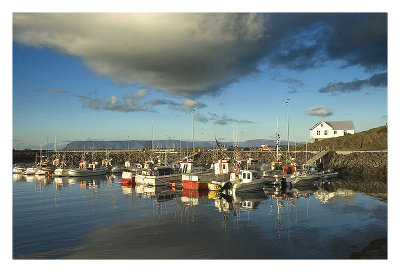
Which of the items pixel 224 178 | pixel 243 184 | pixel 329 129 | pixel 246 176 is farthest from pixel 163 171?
pixel 329 129

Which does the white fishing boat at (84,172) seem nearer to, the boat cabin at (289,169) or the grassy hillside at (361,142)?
the boat cabin at (289,169)

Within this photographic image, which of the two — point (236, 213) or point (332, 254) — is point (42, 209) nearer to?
point (236, 213)

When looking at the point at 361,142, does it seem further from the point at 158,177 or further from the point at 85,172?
the point at 85,172

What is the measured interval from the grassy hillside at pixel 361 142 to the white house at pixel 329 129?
968 centimetres

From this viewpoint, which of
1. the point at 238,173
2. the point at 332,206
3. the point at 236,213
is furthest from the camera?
the point at 238,173

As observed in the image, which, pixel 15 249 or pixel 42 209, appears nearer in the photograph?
pixel 15 249

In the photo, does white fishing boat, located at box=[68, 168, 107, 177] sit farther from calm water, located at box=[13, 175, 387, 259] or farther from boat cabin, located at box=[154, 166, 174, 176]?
calm water, located at box=[13, 175, 387, 259]

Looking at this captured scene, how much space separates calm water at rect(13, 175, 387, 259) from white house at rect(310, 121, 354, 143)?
6567 centimetres

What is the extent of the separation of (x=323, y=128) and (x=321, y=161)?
1268 inches

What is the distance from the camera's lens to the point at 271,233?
21547mm

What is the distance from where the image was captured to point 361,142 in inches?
3290

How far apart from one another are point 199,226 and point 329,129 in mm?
88043

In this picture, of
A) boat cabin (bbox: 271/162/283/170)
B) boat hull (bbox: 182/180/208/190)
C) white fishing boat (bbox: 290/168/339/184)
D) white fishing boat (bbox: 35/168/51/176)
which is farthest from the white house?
white fishing boat (bbox: 35/168/51/176)

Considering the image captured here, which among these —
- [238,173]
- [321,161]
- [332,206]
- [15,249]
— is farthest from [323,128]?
[15,249]
